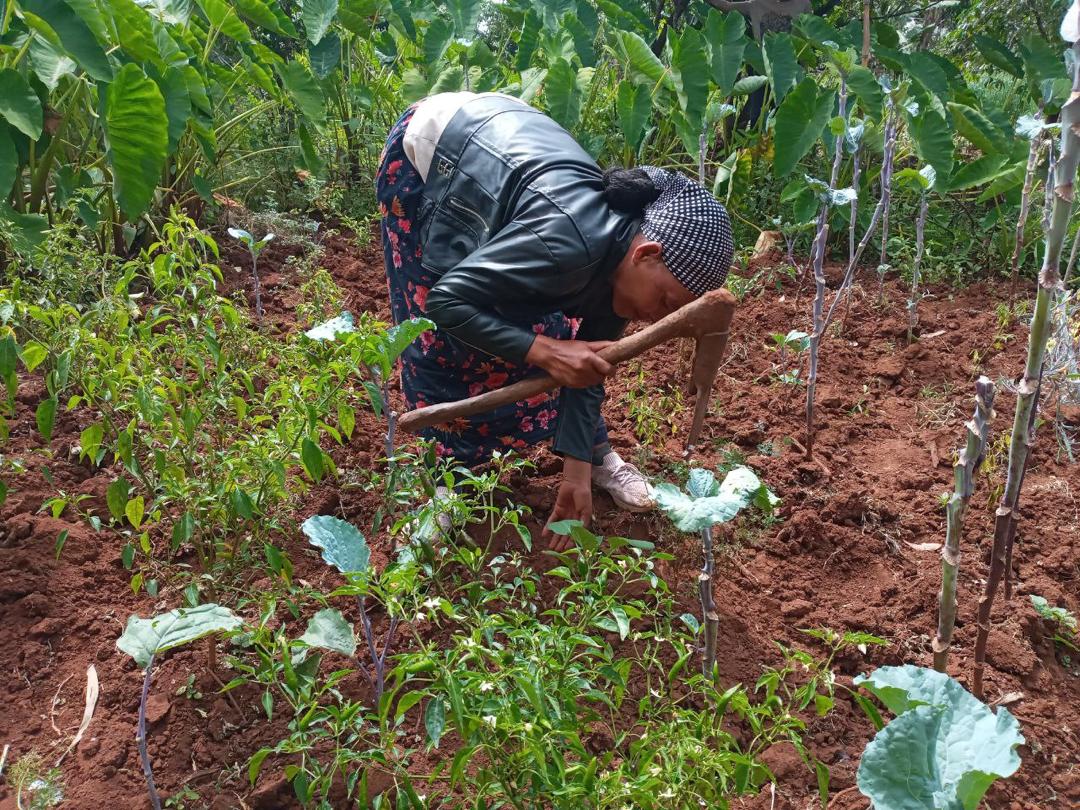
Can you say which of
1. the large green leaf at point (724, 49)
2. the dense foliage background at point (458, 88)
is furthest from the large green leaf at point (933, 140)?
the large green leaf at point (724, 49)

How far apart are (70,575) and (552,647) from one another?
1.16 meters

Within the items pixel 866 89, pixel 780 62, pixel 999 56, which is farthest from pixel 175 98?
pixel 999 56

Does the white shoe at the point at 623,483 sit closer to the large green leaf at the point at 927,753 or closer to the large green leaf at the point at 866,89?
the large green leaf at the point at 927,753

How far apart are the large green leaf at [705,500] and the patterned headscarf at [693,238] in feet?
1.66

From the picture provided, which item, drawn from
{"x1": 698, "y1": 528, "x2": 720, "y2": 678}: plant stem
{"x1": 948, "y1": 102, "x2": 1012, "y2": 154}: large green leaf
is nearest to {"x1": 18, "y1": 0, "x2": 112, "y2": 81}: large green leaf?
{"x1": 698, "y1": 528, "x2": 720, "y2": 678}: plant stem

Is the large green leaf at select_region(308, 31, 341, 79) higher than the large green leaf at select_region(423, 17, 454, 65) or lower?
lower

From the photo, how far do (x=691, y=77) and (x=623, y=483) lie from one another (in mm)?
2026

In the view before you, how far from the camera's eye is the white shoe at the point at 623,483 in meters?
2.27

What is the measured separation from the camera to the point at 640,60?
3748mm

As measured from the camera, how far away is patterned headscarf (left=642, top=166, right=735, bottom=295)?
1.85 m

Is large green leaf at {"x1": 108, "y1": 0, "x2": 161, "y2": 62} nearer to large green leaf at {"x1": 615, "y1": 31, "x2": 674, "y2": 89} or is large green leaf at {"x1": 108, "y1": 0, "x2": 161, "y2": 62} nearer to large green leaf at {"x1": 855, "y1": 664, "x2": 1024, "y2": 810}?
large green leaf at {"x1": 615, "y1": 31, "x2": 674, "y2": 89}

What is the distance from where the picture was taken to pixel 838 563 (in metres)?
2.15

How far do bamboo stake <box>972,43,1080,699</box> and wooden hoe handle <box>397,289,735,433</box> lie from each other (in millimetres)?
533

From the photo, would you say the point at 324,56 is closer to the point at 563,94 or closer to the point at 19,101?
the point at 563,94
